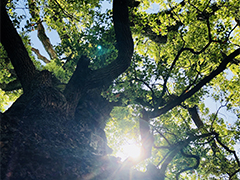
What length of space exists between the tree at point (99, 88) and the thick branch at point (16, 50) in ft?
0.10

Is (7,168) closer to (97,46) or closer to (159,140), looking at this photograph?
(97,46)

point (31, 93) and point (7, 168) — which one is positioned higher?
point (31, 93)

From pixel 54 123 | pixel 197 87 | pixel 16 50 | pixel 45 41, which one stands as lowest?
pixel 197 87

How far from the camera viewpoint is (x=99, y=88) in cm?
793

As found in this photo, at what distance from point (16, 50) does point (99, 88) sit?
4.08 metres

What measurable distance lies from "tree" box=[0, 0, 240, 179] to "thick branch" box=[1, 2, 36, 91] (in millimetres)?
29

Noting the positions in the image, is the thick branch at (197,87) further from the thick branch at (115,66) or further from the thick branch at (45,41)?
the thick branch at (45,41)

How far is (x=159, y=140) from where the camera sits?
14.9 meters

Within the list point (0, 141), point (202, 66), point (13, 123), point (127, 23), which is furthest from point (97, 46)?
point (202, 66)

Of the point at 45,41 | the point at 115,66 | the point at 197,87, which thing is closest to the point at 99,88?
the point at 115,66

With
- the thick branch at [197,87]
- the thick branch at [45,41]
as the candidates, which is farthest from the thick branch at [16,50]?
the thick branch at [45,41]

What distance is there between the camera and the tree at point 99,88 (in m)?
3.59

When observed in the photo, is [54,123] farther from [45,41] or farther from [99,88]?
[45,41]

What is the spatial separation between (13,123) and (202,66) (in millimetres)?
11330
